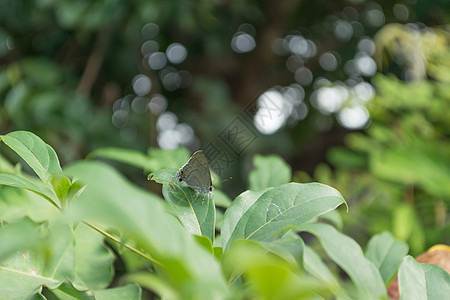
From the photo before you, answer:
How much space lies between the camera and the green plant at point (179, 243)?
144 millimetres

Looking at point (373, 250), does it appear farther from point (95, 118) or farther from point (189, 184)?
point (95, 118)

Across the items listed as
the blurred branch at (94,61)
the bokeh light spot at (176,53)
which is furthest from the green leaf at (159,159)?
the bokeh light spot at (176,53)

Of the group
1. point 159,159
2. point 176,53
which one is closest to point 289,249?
point 159,159

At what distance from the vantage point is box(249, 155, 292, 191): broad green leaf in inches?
17.4

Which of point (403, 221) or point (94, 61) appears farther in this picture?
point (94, 61)

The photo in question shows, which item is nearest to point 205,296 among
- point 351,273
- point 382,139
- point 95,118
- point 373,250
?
point 351,273

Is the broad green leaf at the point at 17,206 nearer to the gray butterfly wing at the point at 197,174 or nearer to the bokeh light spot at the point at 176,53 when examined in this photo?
the gray butterfly wing at the point at 197,174

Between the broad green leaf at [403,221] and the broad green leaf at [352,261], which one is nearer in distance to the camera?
the broad green leaf at [352,261]

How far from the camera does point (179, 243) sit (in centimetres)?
15

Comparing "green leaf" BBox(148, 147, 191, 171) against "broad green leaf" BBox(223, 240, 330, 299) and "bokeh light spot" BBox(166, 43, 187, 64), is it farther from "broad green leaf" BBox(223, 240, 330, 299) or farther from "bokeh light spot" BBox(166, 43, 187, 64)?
"bokeh light spot" BBox(166, 43, 187, 64)

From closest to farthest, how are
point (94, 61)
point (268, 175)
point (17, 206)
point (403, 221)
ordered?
point (17, 206), point (268, 175), point (403, 221), point (94, 61)

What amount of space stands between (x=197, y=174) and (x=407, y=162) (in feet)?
2.47

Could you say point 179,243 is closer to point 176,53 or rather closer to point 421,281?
point 421,281

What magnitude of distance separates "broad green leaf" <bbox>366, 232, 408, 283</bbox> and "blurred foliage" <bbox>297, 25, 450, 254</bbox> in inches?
18.1
